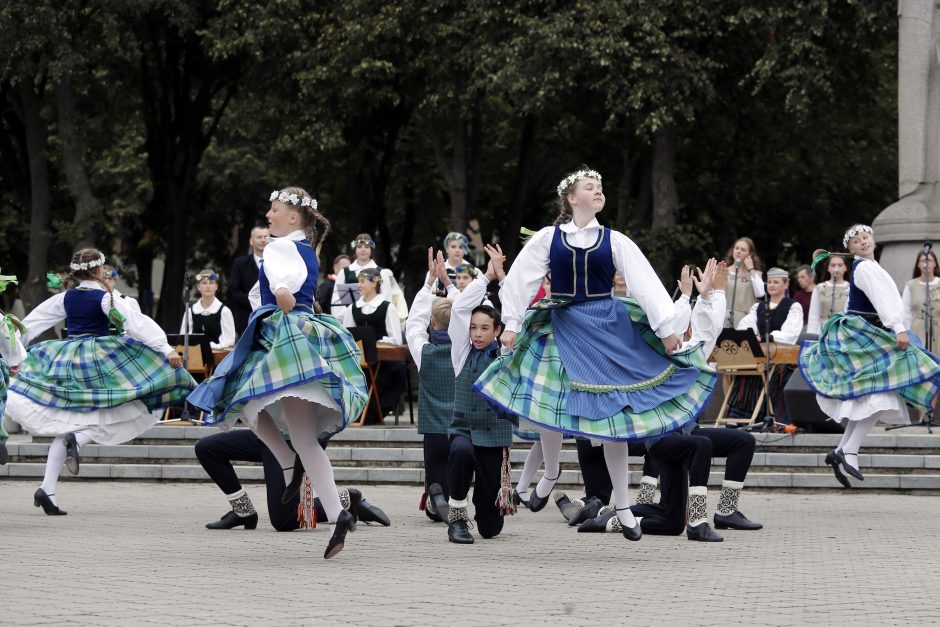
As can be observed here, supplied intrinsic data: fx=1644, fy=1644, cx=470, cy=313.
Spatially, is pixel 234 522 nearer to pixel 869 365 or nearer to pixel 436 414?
pixel 436 414

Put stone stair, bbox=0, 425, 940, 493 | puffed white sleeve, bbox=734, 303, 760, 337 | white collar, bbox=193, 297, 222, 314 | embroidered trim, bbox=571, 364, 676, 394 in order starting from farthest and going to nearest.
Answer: white collar, bbox=193, 297, 222, 314 < puffed white sleeve, bbox=734, 303, 760, 337 < stone stair, bbox=0, 425, 940, 493 < embroidered trim, bbox=571, 364, 676, 394

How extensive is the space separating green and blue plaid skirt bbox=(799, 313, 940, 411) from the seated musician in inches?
120

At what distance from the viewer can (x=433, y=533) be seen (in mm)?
10578

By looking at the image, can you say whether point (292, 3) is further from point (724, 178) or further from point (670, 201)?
point (724, 178)

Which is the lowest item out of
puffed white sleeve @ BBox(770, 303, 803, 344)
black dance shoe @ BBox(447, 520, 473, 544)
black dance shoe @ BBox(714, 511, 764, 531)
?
black dance shoe @ BBox(714, 511, 764, 531)

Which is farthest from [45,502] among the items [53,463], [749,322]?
[749,322]

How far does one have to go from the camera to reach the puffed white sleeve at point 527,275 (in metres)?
9.36

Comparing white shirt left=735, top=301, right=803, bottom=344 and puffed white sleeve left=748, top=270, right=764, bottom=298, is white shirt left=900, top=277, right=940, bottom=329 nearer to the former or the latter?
→ white shirt left=735, top=301, right=803, bottom=344

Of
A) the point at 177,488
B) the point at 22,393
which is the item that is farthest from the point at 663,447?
the point at 177,488

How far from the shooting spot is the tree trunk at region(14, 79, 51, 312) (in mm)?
29438

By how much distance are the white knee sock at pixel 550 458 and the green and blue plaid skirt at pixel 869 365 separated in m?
3.11

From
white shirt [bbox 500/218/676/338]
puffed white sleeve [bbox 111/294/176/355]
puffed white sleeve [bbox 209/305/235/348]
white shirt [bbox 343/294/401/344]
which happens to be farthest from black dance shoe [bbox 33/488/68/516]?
puffed white sleeve [bbox 209/305/235/348]

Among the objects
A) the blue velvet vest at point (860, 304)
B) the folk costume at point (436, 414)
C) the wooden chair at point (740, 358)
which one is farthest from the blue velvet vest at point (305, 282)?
the wooden chair at point (740, 358)

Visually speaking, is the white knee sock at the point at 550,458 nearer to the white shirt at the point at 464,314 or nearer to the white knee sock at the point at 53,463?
the white shirt at the point at 464,314
